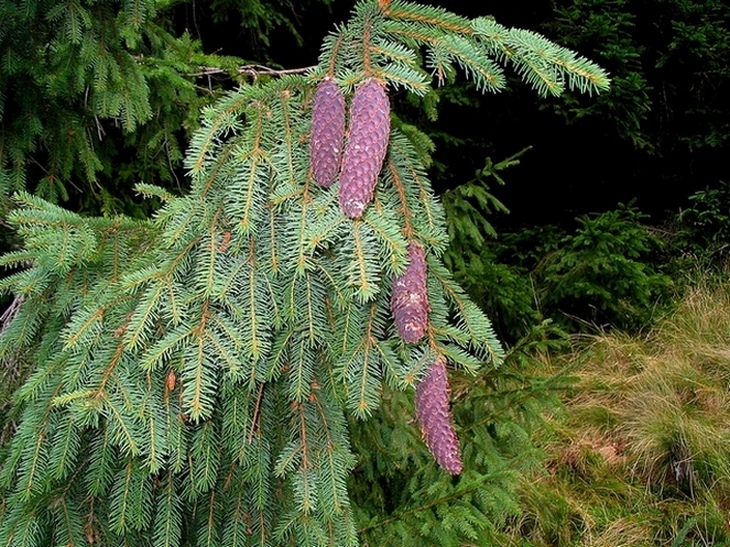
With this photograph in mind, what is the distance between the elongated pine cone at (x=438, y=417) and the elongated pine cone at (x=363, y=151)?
0.88 feet

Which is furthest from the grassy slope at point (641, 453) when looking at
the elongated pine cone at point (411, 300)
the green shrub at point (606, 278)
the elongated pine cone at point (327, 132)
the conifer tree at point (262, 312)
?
the elongated pine cone at point (327, 132)

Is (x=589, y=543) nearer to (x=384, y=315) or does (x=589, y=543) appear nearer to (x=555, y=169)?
(x=384, y=315)

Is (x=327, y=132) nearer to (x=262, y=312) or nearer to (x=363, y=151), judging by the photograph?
(x=363, y=151)

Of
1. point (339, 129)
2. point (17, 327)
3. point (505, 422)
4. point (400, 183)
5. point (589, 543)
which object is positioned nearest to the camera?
point (339, 129)

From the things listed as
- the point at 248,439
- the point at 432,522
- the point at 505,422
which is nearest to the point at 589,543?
the point at 505,422

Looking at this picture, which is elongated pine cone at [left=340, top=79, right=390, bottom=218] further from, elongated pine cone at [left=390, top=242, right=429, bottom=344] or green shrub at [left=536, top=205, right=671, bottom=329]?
green shrub at [left=536, top=205, right=671, bottom=329]

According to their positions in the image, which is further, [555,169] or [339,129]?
[555,169]

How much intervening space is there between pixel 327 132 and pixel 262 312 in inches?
12.1

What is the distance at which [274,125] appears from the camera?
1147mm

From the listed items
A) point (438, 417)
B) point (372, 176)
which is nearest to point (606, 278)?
point (438, 417)

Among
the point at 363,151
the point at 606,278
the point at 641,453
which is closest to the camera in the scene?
the point at 363,151

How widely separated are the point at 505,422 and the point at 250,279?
1450mm

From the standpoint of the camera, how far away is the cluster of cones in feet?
3.25

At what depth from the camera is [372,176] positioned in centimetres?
100
